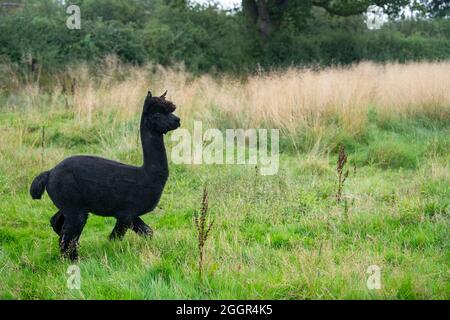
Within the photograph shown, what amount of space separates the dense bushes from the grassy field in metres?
5.46

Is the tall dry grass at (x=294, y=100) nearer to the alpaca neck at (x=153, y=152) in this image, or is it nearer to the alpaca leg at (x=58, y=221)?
the alpaca neck at (x=153, y=152)

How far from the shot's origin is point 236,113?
31.4ft

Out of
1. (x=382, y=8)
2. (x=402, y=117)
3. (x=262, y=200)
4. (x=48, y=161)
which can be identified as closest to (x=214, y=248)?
(x=262, y=200)

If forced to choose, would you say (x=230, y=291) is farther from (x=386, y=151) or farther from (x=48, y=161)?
(x=386, y=151)

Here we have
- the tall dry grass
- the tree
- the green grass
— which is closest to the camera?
the green grass

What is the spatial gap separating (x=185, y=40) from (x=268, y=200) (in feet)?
52.3

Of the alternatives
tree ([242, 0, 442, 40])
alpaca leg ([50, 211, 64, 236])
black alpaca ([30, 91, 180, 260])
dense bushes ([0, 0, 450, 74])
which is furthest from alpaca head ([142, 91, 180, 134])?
tree ([242, 0, 442, 40])

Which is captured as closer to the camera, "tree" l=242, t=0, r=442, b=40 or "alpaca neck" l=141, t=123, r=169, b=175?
"alpaca neck" l=141, t=123, r=169, b=175

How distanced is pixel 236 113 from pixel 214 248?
558 centimetres

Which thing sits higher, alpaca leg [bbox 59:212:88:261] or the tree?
the tree

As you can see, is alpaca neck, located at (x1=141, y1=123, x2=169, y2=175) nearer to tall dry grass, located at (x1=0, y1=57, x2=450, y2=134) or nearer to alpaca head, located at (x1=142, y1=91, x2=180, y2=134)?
alpaca head, located at (x1=142, y1=91, x2=180, y2=134)

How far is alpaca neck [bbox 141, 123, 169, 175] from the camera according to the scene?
4.34m

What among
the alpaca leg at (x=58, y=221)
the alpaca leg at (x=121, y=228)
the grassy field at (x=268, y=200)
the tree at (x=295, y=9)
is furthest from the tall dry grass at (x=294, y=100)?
the tree at (x=295, y=9)

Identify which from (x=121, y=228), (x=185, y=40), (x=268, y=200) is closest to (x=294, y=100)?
(x=268, y=200)
